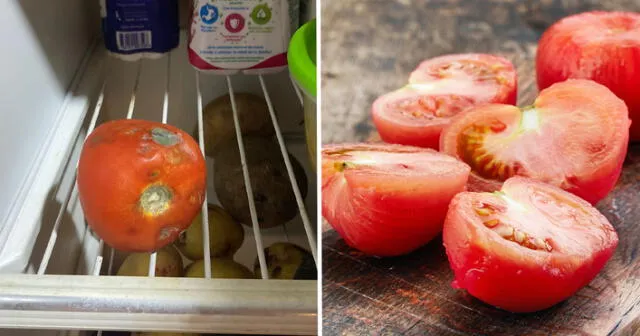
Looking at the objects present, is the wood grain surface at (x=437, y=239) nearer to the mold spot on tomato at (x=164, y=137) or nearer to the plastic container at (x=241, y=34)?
the mold spot on tomato at (x=164, y=137)

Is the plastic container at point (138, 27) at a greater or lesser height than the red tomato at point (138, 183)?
greater

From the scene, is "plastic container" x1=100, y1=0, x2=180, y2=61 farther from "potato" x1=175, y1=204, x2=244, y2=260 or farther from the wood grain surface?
the wood grain surface

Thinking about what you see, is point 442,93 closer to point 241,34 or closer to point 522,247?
point 522,247

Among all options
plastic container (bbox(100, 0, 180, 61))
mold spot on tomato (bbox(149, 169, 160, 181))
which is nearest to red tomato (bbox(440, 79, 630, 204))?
mold spot on tomato (bbox(149, 169, 160, 181))

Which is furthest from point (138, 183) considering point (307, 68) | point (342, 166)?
point (342, 166)

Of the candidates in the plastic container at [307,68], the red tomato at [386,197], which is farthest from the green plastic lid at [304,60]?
the red tomato at [386,197]
